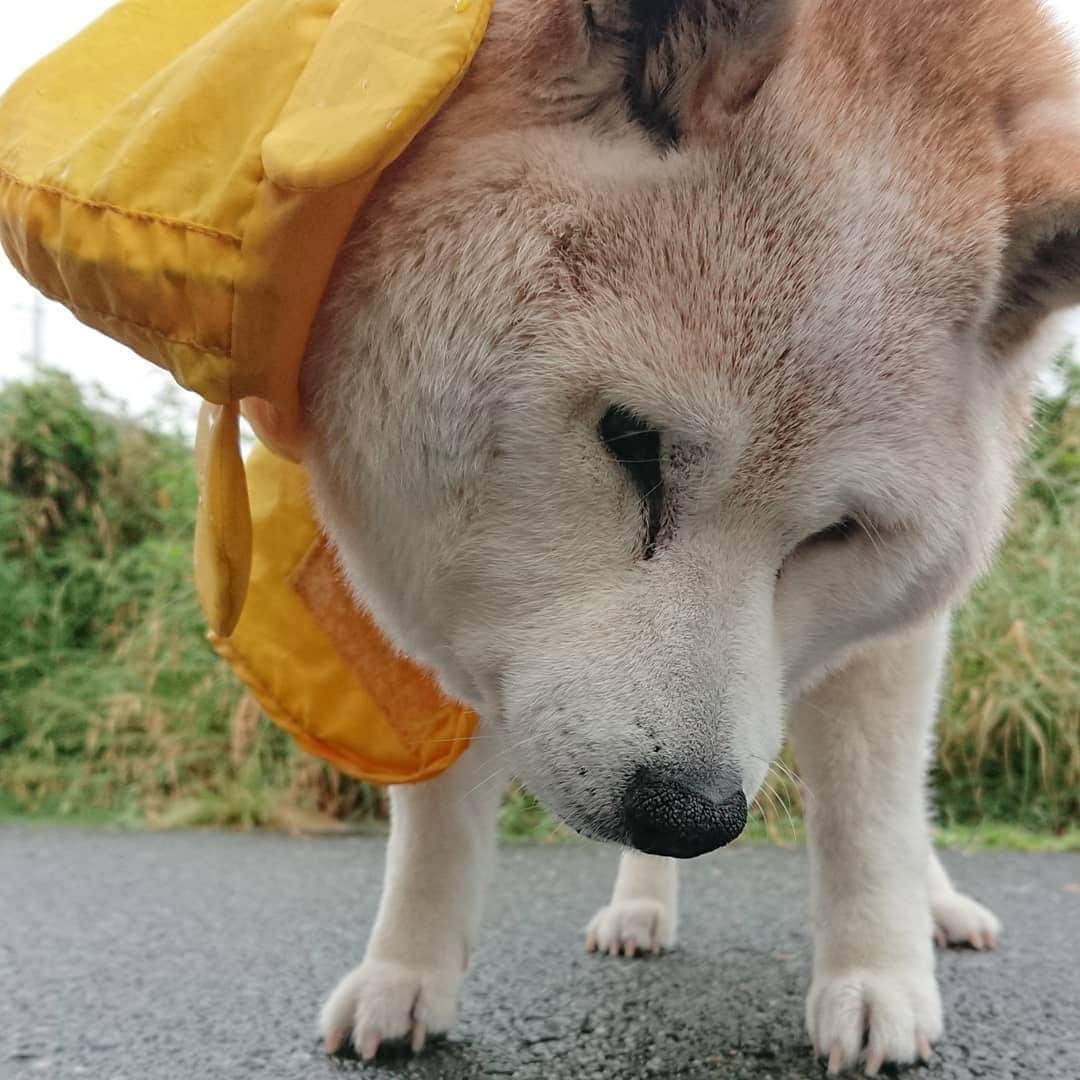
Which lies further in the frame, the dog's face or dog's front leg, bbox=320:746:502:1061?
dog's front leg, bbox=320:746:502:1061

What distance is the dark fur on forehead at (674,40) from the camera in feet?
3.14

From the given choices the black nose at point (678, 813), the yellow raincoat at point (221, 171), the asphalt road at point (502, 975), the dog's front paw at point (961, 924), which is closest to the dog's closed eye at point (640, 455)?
the black nose at point (678, 813)

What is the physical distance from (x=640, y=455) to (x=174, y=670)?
11.9 feet

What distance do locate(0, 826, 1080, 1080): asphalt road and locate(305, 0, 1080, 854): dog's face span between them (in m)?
0.63

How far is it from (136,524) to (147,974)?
11.4 feet

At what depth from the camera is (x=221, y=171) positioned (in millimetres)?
1043

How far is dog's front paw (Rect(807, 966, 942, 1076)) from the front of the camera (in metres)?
1.39

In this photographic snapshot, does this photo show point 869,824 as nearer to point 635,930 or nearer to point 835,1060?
point 835,1060

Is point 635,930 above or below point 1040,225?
below

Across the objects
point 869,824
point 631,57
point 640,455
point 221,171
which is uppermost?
point 631,57

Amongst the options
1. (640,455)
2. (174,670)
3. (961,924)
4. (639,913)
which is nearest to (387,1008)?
(639,913)

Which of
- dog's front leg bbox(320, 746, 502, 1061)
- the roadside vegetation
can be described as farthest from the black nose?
the roadside vegetation

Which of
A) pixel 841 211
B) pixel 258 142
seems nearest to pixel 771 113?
pixel 841 211

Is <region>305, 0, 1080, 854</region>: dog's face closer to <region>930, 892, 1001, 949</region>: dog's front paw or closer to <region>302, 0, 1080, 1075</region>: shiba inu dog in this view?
<region>302, 0, 1080, 1075</region>: shiba inu dog
